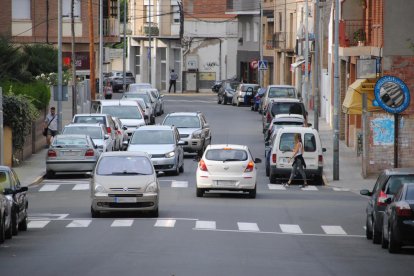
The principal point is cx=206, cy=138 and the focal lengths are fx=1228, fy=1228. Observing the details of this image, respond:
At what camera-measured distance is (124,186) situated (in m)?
28.0

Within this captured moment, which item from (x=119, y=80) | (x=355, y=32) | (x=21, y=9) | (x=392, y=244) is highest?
(x=21, y=9)

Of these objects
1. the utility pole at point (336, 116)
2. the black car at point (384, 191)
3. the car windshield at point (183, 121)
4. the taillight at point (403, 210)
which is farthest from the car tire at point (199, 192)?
the car windshield at point (183, 121)

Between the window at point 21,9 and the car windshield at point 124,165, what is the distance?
46.4m

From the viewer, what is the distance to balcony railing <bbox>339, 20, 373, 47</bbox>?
1916 inches

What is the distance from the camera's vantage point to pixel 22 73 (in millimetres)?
56906

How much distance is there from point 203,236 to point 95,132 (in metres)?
20.1

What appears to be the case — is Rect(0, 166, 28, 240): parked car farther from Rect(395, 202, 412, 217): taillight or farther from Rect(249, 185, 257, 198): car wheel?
Rect(249, 185, 257, 198): car wheel

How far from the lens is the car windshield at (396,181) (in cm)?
2380

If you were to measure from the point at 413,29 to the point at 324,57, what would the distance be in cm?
3305

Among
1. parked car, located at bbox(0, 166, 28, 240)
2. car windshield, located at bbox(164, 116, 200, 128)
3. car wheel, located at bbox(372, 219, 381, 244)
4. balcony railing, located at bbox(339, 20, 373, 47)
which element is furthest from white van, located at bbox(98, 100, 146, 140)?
car wheel, located at bbox(372, 219, 381, 244)

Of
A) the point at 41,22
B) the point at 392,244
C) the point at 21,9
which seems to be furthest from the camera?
the point at 41,22

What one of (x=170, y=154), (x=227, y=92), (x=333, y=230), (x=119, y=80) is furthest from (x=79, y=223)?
(x=119, y=80)

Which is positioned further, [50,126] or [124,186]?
[50,126]

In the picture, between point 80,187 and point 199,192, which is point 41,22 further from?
point 199,192
